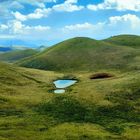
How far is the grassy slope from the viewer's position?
70.3 m

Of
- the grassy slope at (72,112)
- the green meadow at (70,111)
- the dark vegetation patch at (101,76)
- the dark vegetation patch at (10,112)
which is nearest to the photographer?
the green meadow at (70,111)

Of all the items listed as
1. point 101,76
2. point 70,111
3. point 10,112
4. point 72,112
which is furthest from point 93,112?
point 101,76

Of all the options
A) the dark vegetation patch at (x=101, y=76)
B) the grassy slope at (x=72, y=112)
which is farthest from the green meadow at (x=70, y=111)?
the dark vegetation patch at (x=101, y=76)

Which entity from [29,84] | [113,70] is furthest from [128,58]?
[29,84]

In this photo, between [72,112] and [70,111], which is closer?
[72,112]

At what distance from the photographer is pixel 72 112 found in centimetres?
8662

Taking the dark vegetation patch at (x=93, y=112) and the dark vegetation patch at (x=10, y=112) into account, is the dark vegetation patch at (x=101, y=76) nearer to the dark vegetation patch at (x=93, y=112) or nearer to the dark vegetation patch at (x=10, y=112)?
the dark vegetation patch at (x=93, y=112)

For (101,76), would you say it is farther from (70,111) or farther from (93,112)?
(93,112)

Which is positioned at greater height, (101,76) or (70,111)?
(101,76)

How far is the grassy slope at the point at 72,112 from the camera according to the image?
231ft

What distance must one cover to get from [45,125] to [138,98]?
101 feet

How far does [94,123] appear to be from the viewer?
78.6 metres

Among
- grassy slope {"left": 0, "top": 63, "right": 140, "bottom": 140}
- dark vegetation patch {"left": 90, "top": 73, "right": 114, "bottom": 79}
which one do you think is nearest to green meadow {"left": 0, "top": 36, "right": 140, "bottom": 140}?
grassy slope {"left": 0, "top": 63, "right": 140, "bottom": 140}

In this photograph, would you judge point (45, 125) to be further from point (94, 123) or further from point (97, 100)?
point (97, 100)
